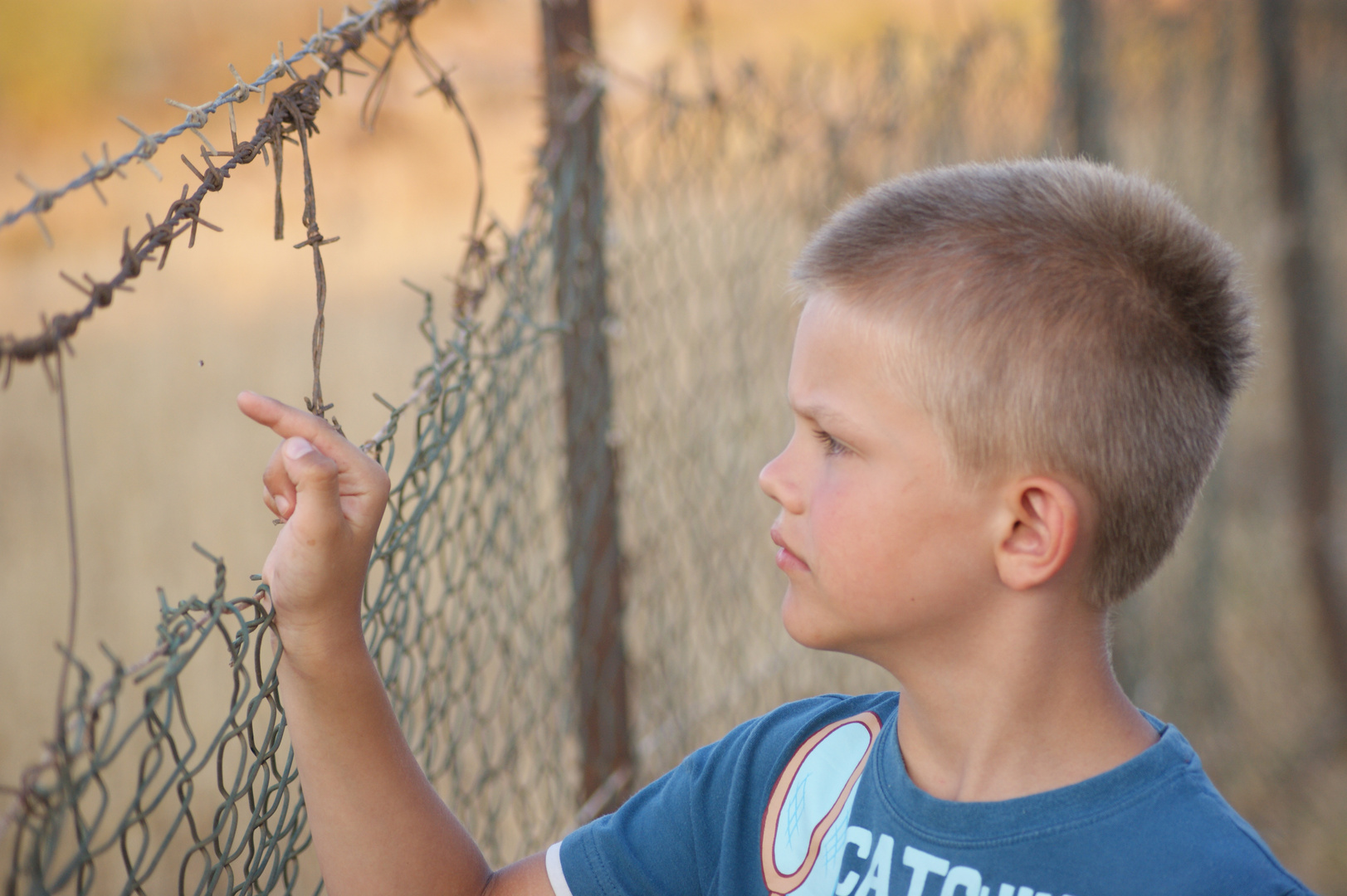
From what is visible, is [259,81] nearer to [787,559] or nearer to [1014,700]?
[787,559]

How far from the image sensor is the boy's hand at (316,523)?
0.93m

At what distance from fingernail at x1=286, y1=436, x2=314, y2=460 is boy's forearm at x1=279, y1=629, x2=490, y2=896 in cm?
19

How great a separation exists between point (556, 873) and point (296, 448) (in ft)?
1.73

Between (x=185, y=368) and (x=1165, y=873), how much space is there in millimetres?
6683

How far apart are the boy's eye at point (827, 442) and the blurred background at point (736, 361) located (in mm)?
584

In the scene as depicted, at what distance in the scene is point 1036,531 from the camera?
1050mm

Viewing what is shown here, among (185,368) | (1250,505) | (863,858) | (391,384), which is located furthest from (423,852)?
(185,368)

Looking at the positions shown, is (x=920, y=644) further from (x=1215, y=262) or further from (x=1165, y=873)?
(x=1215, y=262)

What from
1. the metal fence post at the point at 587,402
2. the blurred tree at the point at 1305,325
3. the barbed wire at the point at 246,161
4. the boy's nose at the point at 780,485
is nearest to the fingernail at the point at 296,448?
the barbed wire at the point at 246,161

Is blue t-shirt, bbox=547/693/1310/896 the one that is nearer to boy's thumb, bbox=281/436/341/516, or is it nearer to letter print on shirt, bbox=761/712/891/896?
letter print on shirt, bbox=761/712/891/896

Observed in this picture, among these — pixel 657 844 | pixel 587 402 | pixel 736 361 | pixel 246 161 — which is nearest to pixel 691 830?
pixel 657 844

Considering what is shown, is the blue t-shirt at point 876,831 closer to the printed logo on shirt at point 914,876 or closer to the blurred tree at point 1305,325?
the printed logo on shirt at point 914,876

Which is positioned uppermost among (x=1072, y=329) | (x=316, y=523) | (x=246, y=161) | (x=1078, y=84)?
(x=1078, y=84)

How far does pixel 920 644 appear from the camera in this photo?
1.09 metres
